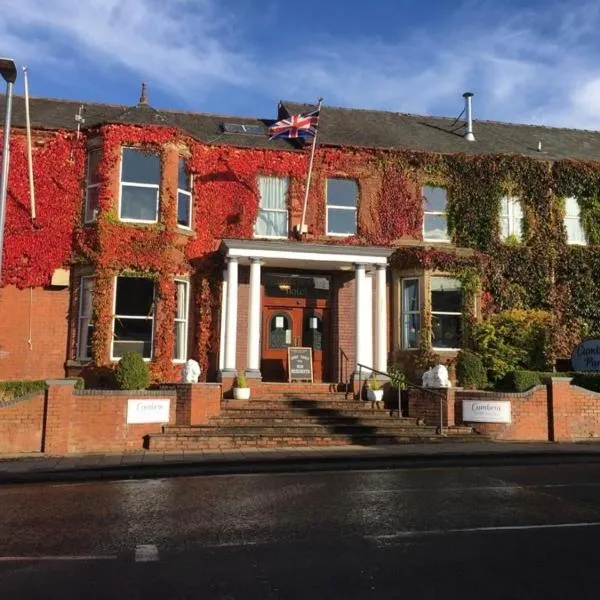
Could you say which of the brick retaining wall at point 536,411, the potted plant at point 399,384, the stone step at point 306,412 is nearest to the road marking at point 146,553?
the stone step at point 306,412

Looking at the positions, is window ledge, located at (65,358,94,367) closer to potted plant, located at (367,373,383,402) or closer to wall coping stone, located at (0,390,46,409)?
wall coping stone, located at (0,390,46,409)

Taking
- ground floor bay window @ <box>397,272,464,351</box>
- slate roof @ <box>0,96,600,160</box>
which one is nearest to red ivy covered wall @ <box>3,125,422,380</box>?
slate roof @ <box>0,96,600,160</box>

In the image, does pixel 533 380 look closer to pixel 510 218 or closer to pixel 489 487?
pixel 510 218

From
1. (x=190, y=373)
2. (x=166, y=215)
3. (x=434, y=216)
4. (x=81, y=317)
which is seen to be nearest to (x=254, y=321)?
(x=190, y=373)

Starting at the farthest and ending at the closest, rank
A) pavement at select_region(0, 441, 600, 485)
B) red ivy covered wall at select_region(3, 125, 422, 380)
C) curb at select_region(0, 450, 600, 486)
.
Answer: red ivy covered wall at select_region(3, 125, 422, 380) → pavement at select_region(0, 441, 600, 485) → curb at select_region(0, 450, 600, 486)

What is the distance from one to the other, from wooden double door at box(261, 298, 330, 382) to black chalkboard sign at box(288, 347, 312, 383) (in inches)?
24.0

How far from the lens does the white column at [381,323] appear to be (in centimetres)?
1703

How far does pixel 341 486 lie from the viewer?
9273mm

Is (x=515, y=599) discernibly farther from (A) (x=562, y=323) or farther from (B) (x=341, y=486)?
(A) (x=562, y=323)

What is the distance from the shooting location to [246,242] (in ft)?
53.9

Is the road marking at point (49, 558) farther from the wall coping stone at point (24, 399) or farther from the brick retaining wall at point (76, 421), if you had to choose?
the wall coping stone at point (24, 399)

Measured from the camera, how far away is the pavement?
1042cm

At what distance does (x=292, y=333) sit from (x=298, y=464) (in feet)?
23.0

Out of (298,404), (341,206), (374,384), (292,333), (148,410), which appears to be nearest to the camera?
(148,410)
